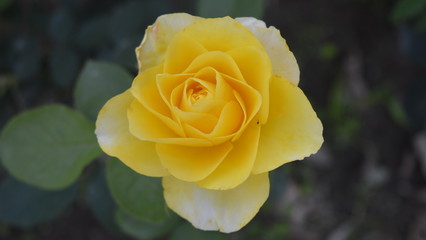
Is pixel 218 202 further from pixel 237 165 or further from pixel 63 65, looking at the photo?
pixel 63 65

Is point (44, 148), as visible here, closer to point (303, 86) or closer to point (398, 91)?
point (303, 86)

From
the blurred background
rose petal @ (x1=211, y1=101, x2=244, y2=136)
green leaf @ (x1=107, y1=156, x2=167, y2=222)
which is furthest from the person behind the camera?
the blurred background

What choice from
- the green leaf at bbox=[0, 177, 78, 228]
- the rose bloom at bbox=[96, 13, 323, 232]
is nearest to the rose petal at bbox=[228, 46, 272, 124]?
the rose bloom at bbox=[96, 13, 323, 232]

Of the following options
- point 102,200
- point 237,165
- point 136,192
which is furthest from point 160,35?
point 102,200

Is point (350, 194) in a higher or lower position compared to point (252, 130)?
lower

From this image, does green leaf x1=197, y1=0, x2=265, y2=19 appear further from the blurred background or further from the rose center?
the blurred background

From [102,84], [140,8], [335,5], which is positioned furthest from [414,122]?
[102,84]
